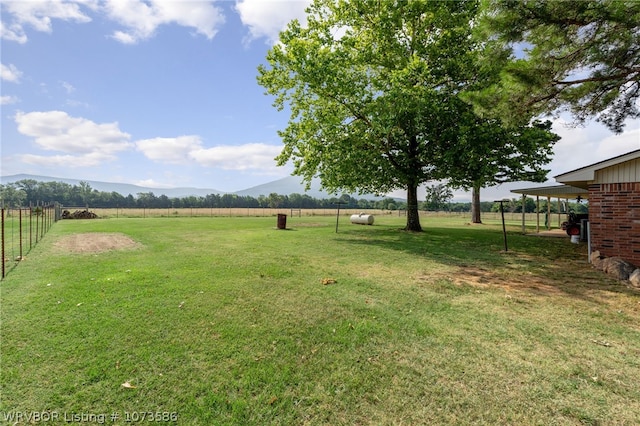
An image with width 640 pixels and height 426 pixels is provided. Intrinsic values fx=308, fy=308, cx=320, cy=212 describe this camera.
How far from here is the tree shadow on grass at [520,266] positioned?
249 inches

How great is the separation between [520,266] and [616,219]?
2566 mm

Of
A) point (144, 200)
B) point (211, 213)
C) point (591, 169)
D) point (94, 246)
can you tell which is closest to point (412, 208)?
point (591, 169)

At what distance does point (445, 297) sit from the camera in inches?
225

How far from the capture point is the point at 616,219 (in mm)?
7938

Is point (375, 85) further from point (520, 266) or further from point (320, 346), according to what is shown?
point (320, 346)

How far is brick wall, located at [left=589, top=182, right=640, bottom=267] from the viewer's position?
7633mm

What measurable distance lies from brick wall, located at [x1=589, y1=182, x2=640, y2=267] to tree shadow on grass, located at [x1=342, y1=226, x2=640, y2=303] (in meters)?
0.78

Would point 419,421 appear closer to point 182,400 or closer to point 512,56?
point 182,400

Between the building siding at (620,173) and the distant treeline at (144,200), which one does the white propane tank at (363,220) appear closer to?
the building siding at (620,173)

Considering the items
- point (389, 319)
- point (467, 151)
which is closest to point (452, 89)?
point (467, 151)

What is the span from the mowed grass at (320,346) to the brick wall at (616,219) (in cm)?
138

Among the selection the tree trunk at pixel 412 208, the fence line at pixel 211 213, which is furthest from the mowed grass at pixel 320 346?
the fence line at pixel 211 213

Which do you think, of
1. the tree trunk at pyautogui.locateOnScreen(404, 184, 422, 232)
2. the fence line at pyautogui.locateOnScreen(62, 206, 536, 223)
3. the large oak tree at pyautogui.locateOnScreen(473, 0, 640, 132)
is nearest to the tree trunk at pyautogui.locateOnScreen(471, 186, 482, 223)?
the tree trunk at pyautogui.locateOnScreen(404, 184, 422, 232)

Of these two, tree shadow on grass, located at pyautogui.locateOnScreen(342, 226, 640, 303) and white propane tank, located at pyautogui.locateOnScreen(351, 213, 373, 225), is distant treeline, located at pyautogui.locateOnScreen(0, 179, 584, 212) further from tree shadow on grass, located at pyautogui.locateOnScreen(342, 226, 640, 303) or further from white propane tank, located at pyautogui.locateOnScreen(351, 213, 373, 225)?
tree shadow on grass, located at pyautogui.locateOnScreen(342, 226, 640, 303)
